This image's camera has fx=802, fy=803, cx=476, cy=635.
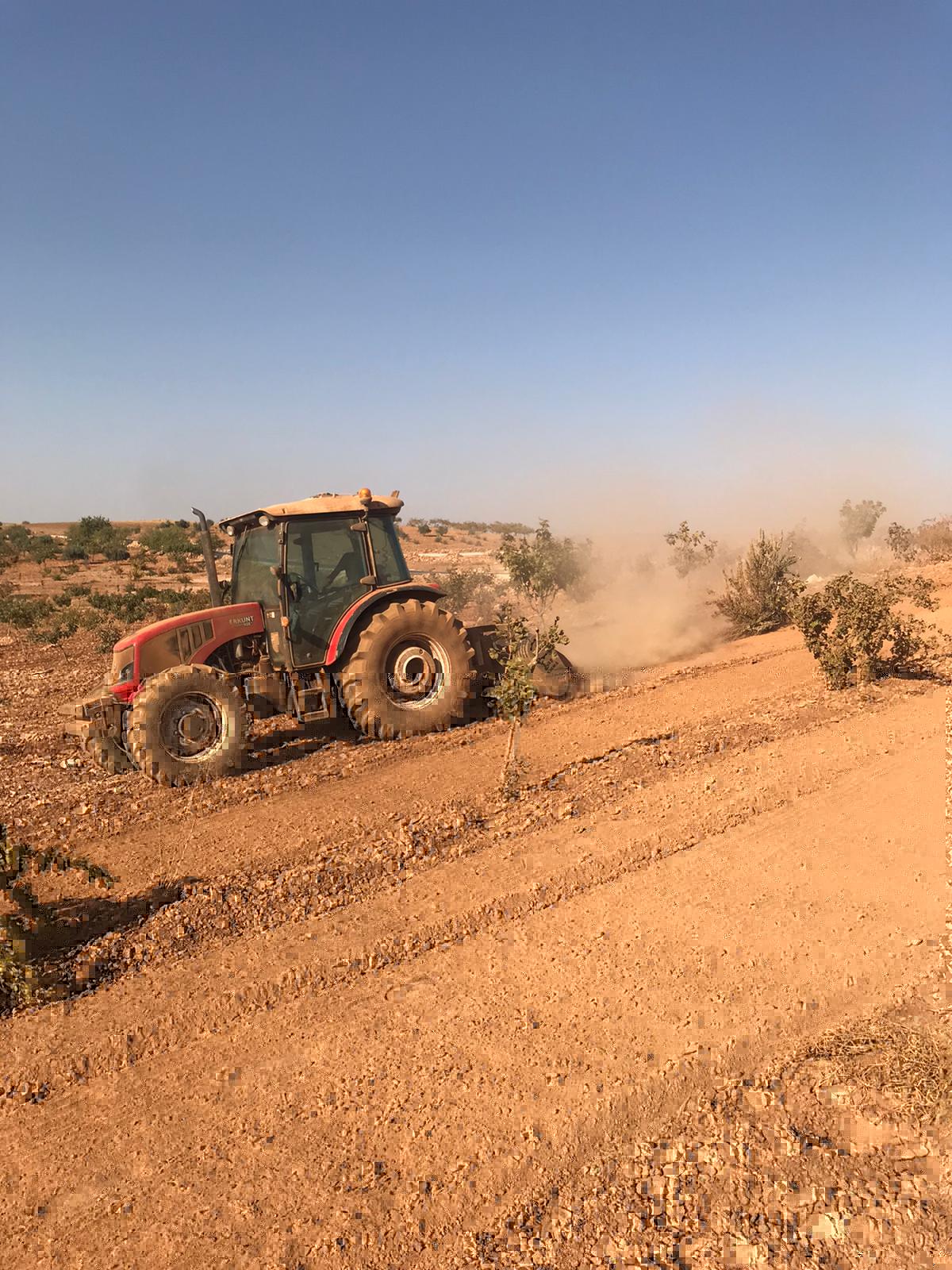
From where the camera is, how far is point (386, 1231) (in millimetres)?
2838

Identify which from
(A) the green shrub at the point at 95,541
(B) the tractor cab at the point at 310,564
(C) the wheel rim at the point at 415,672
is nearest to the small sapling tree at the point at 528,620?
(C) the wheel rim at the point at 415,672

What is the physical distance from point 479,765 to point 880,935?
3.90 meters

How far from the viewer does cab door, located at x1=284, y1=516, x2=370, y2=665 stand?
26.4 ft

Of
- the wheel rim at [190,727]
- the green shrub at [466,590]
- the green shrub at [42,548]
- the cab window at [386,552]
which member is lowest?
the wheel rim at [190,727]

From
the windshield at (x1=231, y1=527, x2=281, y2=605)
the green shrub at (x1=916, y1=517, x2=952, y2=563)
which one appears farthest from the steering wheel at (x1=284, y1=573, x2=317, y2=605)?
the green shrub at (x1=916, y1=517, x2=952, y2=563)

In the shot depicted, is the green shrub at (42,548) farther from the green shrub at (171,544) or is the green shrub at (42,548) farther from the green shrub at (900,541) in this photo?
the green shrub at (900,541)

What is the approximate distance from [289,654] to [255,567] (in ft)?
3.43

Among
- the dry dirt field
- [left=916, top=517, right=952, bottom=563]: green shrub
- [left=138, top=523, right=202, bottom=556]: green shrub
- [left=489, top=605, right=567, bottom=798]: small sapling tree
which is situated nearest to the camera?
the dry dirt field

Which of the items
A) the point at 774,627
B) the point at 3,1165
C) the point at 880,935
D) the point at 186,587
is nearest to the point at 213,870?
the point at 3,1165

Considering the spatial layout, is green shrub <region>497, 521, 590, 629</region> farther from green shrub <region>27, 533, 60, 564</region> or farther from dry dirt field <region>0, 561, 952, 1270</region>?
green shrub <region>27, 533, 60, 564</region>

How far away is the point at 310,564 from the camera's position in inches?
321

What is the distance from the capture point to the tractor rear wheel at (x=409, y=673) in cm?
816

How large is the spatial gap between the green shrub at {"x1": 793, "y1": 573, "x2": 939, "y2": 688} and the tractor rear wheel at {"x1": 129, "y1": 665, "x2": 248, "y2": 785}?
7120 millimetres

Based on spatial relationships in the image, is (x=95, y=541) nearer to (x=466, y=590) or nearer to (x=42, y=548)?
(x=42, y=548)
